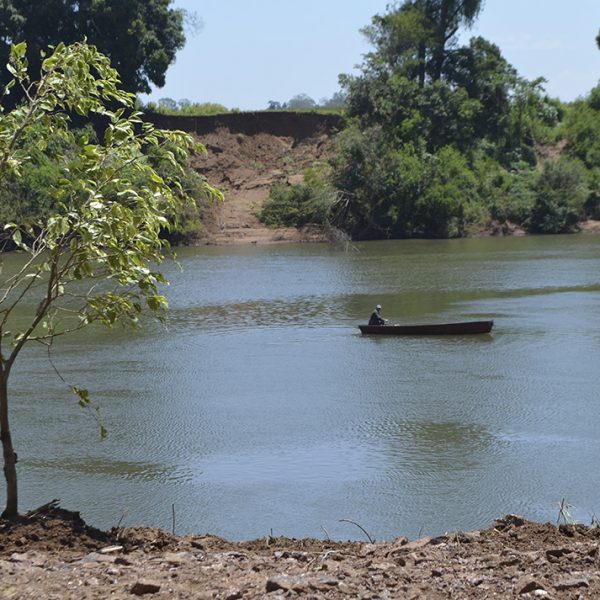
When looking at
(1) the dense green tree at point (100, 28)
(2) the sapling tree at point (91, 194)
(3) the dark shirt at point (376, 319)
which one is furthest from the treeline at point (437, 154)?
(2) the sapling tree at point (91, 194)

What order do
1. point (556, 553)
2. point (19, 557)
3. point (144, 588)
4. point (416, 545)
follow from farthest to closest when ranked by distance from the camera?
point (416, 545)
point (19, 557)
point (556, 553)
point (144, 588)

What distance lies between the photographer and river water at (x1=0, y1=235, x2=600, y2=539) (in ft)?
46.6

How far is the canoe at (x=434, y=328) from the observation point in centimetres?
2847

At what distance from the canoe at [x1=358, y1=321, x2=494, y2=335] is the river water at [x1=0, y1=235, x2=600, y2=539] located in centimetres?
30

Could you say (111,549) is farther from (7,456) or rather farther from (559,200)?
(559,200)

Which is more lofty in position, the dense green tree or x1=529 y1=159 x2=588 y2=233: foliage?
the dense green tree

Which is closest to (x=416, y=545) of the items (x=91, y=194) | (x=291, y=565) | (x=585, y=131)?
(x=291, y=565)

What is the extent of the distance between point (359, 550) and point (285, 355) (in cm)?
1754

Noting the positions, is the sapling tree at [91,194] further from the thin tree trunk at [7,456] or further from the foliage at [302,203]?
the foliage at [302,203]

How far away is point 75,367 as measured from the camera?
25297 millimetres

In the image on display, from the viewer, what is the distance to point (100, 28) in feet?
214

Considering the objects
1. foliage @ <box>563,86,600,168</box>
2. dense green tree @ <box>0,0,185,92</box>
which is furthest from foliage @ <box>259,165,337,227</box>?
foliage @ <box>563,86,600,168</box>

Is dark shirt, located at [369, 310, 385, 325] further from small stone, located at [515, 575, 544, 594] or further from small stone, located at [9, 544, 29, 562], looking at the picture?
small stone, located at [515, 575, 544, 594]

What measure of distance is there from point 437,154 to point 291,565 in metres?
60.1
